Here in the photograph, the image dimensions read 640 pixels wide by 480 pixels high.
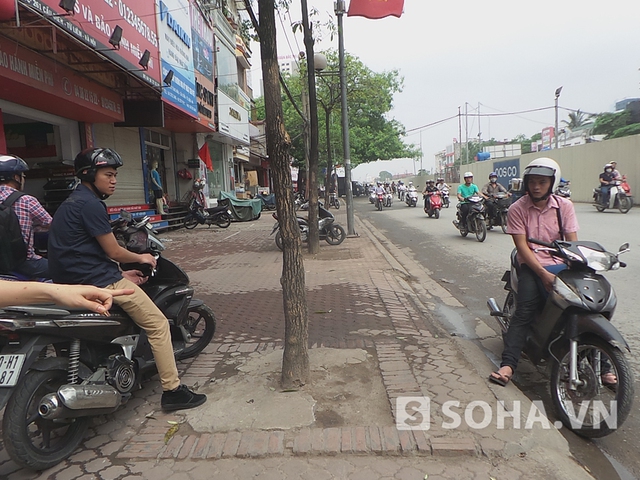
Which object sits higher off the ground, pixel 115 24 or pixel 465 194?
pixel 115 24

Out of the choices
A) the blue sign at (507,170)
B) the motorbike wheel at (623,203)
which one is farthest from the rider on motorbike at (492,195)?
the blue sign at (507,170)

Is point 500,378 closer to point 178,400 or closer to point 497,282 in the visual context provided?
point 178,400

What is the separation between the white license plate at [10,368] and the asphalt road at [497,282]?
3.10 metres

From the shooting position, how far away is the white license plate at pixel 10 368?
2262 millimetres

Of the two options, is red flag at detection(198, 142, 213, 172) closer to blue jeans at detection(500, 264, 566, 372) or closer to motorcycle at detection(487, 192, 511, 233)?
motorcycle at detection(487, 192, 511, 233)

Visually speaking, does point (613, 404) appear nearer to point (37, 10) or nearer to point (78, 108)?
point (37, 10)

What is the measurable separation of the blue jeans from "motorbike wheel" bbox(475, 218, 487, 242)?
24.7 feet

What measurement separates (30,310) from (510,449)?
2.71 m

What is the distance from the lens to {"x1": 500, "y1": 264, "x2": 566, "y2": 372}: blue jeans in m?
3.31

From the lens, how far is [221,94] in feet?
62.2

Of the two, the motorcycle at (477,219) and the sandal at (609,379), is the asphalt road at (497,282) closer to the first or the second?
the motorcycle at (477,219)

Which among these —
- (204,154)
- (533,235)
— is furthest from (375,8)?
(204,154)

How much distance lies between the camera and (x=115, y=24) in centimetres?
879

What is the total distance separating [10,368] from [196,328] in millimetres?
1955
